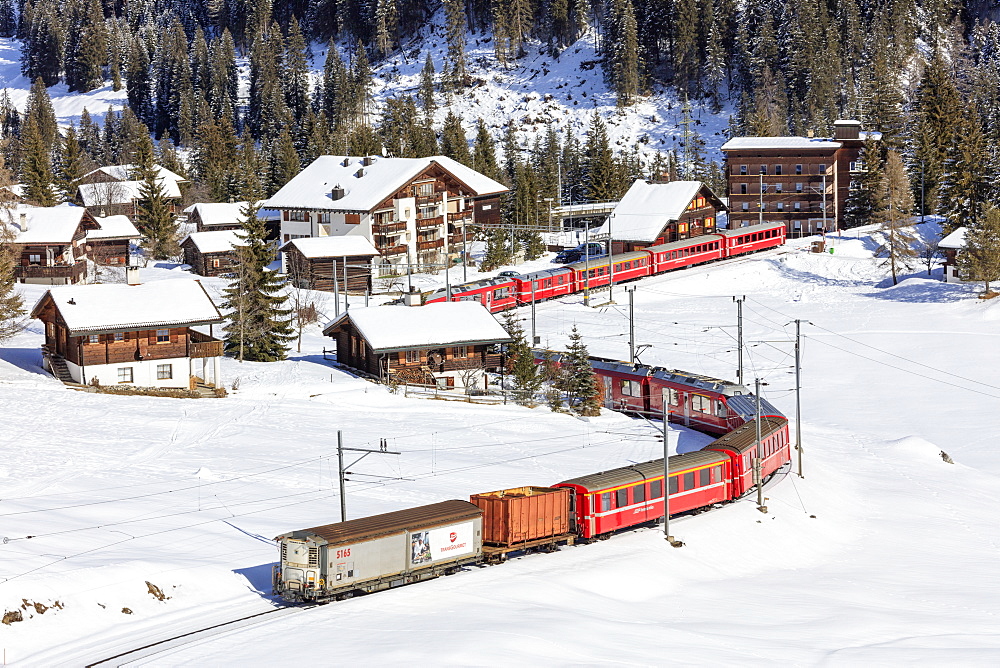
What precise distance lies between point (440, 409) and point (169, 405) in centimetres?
1227

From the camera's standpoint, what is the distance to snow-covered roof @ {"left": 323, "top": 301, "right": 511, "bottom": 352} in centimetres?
5881

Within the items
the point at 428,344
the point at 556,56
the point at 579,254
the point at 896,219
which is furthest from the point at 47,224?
the point at 556,56

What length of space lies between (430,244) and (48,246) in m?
29.0

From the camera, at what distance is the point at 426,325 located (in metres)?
60.0

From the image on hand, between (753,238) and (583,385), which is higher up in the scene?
(753,238)

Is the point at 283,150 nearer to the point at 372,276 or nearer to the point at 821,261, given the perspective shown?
the point at 372,276

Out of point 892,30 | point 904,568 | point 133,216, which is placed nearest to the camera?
point 904,568

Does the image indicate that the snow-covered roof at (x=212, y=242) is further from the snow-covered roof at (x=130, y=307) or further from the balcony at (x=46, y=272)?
the snow-covered roof at (x=130, y=307)

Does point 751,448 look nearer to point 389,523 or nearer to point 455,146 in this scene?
point 389,523

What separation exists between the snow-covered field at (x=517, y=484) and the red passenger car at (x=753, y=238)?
1987 centimetres

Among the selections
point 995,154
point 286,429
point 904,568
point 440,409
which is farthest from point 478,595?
point 995,154

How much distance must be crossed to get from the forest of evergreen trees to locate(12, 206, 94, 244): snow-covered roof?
2231cm

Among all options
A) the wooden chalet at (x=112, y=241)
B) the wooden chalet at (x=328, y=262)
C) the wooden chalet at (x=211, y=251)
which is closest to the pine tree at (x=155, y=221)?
the wooden chalet at (x=112, y=241)

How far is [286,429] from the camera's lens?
165ft
